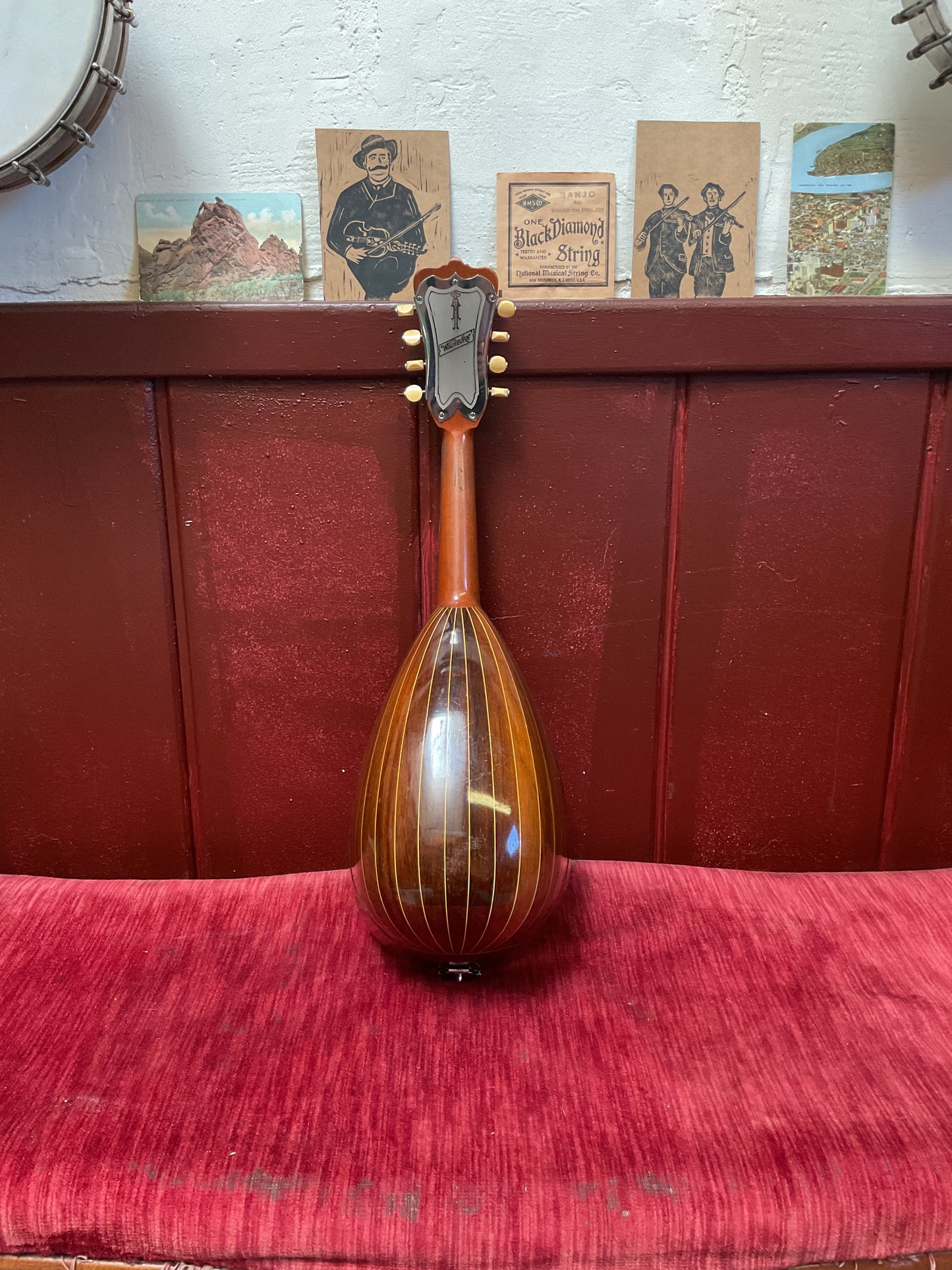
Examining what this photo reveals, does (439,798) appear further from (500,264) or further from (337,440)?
(500,264)

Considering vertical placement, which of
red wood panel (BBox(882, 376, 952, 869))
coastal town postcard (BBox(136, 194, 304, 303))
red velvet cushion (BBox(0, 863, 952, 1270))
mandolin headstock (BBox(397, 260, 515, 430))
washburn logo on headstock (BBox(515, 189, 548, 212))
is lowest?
red velvet cushion (BBox(0, 863, 952, 1270))

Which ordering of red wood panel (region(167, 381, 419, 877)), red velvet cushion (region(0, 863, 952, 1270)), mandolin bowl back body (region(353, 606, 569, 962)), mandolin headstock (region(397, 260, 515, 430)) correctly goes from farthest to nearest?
red wood panel (region(167, 381, 419, 877))
mandolin headstock (region(397, 260, 515, 430))
mandolin bowl back body (region(353, 606, 569, 962))
red velvet cushion (region(0, 863, 952, 1270))

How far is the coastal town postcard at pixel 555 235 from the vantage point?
897 mm

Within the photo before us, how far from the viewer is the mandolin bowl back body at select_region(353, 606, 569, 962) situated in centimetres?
70

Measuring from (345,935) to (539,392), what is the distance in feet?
1.95

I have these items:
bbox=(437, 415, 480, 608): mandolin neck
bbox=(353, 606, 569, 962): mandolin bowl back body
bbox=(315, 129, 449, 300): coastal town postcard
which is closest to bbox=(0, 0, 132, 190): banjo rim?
bbox=(315, 129, 449, 300): coastal town postcard

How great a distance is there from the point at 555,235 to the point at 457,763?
0.57m

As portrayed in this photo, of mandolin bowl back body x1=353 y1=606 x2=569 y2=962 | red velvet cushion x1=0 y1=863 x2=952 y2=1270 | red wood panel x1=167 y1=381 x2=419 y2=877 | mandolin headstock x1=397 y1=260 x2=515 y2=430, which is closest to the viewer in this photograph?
red velvet cushion x1=0 y1=863 x2=952 y2=1270

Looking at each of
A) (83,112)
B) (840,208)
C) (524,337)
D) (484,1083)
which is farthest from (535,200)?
(484,1083)

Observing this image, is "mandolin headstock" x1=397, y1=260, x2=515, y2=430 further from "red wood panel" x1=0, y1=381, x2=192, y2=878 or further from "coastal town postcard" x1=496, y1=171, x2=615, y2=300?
"red wood panel" x1=0, y1=381, x2=192, y2=878

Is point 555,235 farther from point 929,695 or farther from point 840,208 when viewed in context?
point 929,695

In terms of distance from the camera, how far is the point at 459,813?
0.70 m

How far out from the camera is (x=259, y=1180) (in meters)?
0.58
